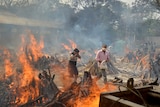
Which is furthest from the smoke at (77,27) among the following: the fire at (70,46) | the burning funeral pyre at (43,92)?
the burning funeral pyre at (43,92)

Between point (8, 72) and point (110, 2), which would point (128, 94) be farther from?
point (110, 2)

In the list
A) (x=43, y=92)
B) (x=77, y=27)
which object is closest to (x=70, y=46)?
(x=77, y=27)

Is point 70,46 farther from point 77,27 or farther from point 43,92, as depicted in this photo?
point 43,92

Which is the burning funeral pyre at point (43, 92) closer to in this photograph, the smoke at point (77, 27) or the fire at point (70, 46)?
the smoke at point (77, 27)

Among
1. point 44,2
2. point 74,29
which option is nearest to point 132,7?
→ point 74,29

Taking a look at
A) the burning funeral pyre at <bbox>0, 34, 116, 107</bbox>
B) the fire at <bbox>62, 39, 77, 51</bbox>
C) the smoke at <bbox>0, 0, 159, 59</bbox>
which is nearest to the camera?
the burning funeral pyre at <bbox>0, 34, 116, 107</bbox>

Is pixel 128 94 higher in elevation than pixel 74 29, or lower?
lower

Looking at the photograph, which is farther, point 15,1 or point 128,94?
point 15,1

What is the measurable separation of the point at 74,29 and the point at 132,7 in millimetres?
7976

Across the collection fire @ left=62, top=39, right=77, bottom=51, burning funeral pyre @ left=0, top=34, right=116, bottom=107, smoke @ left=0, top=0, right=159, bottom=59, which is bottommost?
burning funeral pyre @ left=0, top=34, right=116, bottom=107

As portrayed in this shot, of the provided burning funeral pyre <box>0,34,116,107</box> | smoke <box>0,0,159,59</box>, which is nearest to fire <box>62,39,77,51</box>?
smoke <box>0,0,159,59</box>

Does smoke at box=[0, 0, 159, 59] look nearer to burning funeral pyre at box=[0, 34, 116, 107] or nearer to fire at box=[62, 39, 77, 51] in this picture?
fire at box=[62, 39, 77, 51]

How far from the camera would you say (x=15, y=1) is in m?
17.7

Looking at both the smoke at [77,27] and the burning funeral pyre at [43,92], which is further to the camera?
the smoke at [77,27]
